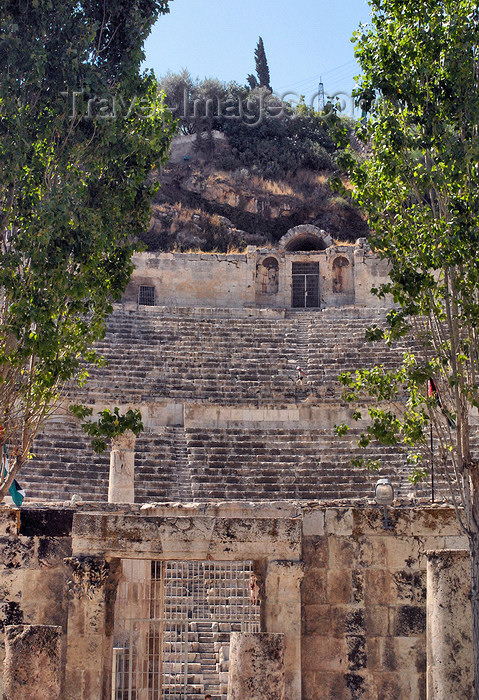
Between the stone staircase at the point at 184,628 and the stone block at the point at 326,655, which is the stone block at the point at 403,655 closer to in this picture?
the stone block at the point at 326,655

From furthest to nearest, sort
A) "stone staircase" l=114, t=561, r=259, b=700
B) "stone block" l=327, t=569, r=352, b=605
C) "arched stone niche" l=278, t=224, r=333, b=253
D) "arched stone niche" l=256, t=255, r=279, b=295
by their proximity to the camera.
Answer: "arched stone niche" l=278, t=224, r=333, b=253
"arched stone niche" l=256, t=255, r=279, b=295
"stone staircase" l=114, t=561, r=259, b=700
"stone block" l=327, t=569, r=352, b=605

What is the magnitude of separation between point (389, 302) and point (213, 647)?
62.1 feet

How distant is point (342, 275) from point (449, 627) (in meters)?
25.0

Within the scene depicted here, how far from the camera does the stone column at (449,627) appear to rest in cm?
933

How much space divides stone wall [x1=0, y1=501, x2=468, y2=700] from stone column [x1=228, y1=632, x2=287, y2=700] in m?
1.20

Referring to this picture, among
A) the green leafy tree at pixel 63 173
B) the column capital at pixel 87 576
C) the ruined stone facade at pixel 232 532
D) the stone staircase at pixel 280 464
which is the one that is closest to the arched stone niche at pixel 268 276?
the ruined stone facade at pixel 232 532

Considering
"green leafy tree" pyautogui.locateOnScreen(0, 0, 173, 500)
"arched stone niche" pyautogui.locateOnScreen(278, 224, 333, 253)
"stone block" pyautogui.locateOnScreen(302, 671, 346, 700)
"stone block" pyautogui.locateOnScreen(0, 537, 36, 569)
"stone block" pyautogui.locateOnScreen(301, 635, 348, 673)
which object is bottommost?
"stone block" pyautogui.locateOnScreen(302, 671, 346, 700)

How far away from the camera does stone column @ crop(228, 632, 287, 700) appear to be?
29.2 ft

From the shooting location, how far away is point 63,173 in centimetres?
1133

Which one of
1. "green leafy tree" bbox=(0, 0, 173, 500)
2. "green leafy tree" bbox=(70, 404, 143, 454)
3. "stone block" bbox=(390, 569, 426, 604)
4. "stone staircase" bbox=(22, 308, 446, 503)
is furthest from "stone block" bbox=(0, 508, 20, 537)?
"stone staircase" bbox=(22, 308, 446, 503)

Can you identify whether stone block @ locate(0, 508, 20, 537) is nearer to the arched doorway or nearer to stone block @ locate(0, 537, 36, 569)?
stone block @ locate(0, 537, 36, 569)

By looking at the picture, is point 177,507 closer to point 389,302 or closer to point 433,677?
point 433,677

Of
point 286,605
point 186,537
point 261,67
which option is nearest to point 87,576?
point 186,537

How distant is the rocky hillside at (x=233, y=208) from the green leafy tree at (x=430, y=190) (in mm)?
28799
